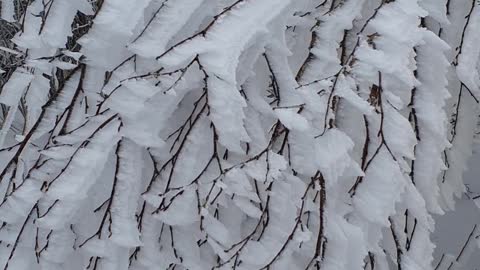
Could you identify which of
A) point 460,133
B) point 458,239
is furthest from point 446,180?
point 458,239

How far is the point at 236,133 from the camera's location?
3.74ft

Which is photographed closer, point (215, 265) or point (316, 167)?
point (316, 167)


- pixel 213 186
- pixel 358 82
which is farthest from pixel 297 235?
pixel 358 82

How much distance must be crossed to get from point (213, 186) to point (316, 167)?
0.20m

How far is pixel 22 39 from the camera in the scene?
137 centimetres

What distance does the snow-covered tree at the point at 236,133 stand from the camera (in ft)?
3.77

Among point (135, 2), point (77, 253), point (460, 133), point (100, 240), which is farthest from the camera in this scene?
point (460, 133)

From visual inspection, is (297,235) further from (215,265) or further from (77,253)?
(77,253)

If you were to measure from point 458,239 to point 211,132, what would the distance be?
277 cm

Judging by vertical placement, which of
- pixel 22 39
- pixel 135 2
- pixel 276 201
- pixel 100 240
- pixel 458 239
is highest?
pixel 135 2

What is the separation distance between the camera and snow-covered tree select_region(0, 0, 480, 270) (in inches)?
45.3

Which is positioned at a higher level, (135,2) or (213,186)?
(135,2)

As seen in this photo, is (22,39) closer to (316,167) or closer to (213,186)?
(213,186)

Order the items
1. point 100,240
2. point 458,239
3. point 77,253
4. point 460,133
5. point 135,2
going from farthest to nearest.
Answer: point 458,239, point 460,133, point 77,253, point 100,240, point 135,2
